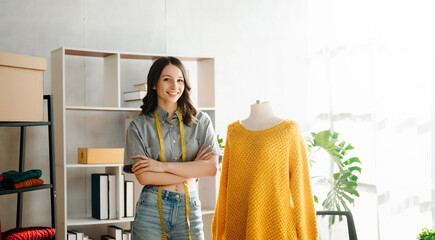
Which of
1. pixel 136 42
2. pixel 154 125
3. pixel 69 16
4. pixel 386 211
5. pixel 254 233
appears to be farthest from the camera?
pixel 136 42

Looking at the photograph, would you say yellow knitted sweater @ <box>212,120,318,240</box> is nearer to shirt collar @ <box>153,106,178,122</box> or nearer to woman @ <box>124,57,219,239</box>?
woman @ <box>124,57,219,239</box>

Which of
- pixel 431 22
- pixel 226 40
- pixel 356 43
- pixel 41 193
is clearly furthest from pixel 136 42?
pixel 431 22

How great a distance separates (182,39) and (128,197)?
1487mm

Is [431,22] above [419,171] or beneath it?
above

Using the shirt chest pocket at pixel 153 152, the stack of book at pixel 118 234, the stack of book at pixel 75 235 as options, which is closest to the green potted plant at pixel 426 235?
the shirt chest pocket at pixel 153 152

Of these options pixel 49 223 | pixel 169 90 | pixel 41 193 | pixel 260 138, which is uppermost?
pixel 169 90

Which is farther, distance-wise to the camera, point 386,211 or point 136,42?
point 136,42

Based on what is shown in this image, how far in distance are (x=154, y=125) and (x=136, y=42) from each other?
1.95m

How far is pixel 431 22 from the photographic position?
3.23 metres

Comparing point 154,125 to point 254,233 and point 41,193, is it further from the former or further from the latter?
point 41,193

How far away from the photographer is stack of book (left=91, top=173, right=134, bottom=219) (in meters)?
3.60

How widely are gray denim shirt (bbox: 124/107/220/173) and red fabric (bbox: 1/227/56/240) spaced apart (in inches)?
28.1

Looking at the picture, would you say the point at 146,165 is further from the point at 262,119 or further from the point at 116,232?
the point at 116,232

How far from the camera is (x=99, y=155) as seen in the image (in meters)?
3.49
